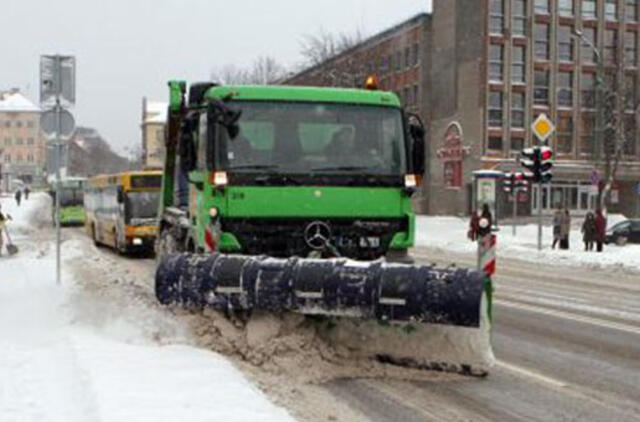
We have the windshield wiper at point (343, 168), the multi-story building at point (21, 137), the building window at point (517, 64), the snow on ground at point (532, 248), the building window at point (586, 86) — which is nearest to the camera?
the windshield wiper at point (343, 168)

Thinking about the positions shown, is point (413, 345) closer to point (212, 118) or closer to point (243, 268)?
point (243, 268)

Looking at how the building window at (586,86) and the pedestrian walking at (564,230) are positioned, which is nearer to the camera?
the pedestrian walking at (564,230)

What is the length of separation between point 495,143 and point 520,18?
930 cm

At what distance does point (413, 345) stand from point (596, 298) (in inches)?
333

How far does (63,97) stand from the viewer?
1554 cm

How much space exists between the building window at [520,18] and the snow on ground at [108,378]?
58383 mm

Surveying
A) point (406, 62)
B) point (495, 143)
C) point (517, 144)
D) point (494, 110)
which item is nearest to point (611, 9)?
point (494, 110)

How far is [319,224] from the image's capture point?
9.41m

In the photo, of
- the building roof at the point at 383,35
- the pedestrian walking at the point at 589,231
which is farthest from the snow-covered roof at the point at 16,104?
the pedestrian walking at the point at 589,231

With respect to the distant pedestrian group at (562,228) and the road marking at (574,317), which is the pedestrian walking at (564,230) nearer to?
the distant pedestrian group at (562,228)

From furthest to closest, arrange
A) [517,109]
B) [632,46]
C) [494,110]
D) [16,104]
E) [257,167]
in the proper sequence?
[16,104], [632,46], [517,109], [494,110], [257,167]

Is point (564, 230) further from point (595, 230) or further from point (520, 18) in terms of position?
point (520, 18)

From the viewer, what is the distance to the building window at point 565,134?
65.6 metres

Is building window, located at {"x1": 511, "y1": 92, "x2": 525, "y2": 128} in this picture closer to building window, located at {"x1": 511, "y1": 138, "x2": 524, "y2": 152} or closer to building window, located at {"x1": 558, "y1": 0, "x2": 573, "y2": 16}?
building window, located at {"x1": 511, "y1": 138, "x2": 524, "y2": 152}
